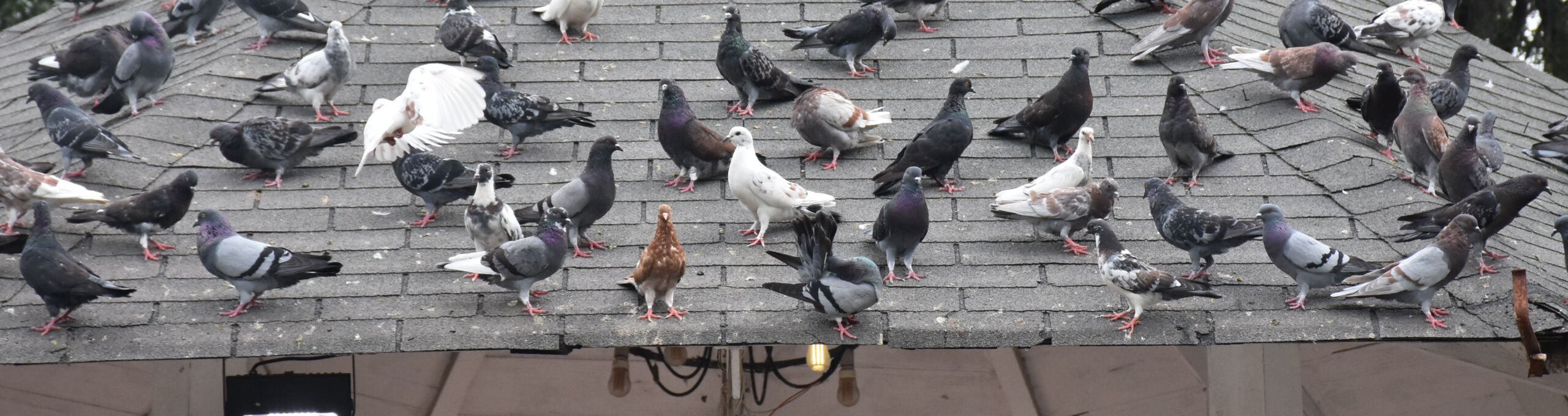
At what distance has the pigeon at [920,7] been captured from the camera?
7.44 m

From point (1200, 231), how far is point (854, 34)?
225cm

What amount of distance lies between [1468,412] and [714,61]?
3.73m

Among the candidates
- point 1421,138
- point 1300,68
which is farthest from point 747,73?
point 1421,138

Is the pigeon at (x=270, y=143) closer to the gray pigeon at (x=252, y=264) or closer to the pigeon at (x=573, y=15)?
the gray pigeon at (x=252, y=264)

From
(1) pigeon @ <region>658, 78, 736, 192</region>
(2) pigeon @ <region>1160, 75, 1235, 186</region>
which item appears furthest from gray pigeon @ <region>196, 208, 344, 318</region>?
(2) pigeon @ <region>1160, 75, 1235, 186</region>

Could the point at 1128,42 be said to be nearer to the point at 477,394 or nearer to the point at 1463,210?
the point at 1463,210

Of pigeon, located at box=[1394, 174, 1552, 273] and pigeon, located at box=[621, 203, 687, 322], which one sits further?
pigeon, located at box=[1394, 174, 1552, 273]

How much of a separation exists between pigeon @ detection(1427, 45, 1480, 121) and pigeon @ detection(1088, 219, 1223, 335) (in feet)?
7.83

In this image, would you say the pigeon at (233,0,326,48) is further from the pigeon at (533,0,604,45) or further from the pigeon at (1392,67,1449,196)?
the pigeon at (1392,67,1449,196)

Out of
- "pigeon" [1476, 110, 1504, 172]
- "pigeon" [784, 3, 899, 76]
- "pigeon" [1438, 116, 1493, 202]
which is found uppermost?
"pigeon" [784, 3, 899, 76]

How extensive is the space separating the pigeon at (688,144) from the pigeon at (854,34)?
3.51ft

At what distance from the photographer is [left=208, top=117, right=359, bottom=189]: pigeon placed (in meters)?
5.91

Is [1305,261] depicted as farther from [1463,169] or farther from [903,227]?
[903,227]

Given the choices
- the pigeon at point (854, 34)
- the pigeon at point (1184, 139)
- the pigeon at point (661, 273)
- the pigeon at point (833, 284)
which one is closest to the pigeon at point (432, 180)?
the pigeon at point (661, 273)
